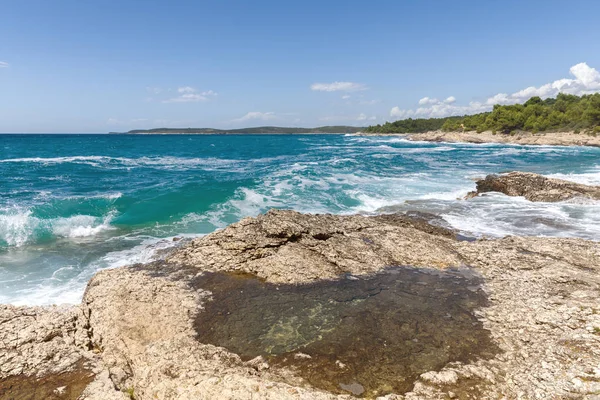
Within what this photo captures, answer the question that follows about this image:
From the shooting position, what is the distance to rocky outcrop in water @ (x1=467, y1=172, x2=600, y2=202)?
17891 mm

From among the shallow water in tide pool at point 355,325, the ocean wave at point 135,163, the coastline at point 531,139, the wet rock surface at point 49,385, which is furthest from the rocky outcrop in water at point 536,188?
the coastline at point 531,139

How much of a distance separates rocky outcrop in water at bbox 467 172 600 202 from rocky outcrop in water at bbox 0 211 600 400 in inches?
392

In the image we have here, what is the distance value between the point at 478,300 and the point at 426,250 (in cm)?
258

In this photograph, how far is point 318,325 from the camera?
6.15 metres

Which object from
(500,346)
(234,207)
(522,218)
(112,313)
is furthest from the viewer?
(234,207)

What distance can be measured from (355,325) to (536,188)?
18.3m

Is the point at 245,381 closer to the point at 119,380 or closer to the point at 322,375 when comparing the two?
the point at 322,375

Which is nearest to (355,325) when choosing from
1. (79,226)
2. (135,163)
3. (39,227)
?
(79,226)

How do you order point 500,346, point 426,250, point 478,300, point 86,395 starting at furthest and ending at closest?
point 426,250, point 478,300, point 500,346, point 86,395

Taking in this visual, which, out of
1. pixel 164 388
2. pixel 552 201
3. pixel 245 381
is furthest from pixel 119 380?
pixel 552 201

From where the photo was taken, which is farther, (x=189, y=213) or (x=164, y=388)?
(x=189, y=213)


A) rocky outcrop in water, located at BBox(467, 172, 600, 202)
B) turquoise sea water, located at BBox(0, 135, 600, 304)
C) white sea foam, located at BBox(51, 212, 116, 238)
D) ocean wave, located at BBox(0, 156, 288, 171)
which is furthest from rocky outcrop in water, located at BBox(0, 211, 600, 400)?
ocean wave, located at BBox(0, 156, 288, 171)

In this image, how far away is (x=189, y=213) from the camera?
1833cm

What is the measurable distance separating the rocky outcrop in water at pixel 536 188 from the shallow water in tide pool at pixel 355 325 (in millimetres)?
13497
